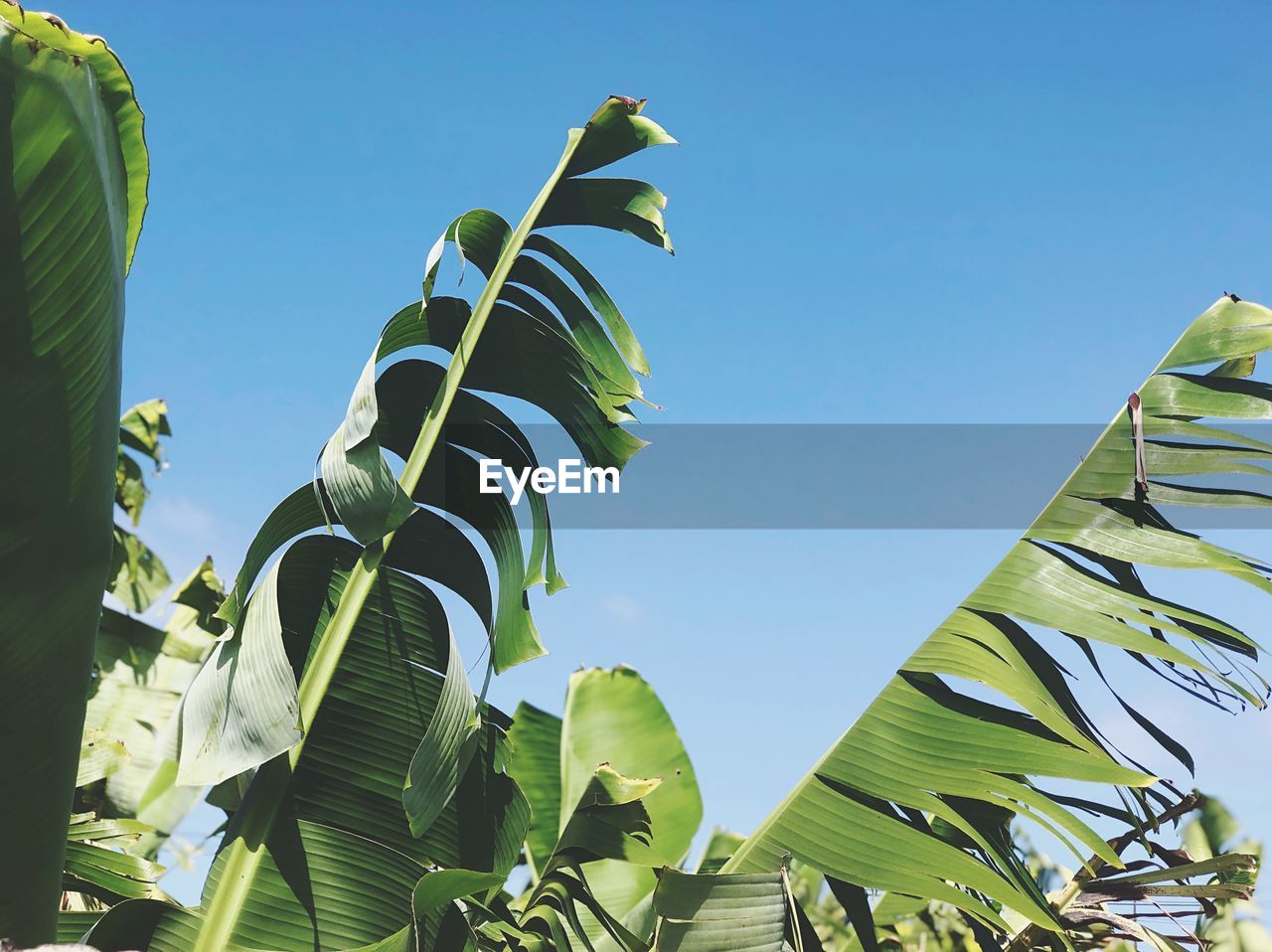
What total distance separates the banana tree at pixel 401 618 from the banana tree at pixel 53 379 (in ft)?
0.97

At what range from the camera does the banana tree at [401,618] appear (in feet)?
6.56

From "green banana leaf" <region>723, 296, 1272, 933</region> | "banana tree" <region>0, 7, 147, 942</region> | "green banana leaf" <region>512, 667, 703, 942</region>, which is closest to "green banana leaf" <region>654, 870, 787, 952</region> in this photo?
"green banana leaf" <region>723, 296, 1272, 933</region>

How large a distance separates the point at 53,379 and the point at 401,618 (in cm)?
103

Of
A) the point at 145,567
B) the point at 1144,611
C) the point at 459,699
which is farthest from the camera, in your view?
the point at 145,567

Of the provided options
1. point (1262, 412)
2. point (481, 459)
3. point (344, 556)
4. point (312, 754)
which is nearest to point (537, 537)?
point (481, 459)

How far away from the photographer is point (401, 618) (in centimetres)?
231

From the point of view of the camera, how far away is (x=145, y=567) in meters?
5.58

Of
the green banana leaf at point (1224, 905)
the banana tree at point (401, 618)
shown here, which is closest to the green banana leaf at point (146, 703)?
the banana tree at point (401, 618)

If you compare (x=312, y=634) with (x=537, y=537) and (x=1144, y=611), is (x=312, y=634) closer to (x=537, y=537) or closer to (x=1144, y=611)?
(x=537, y=537)

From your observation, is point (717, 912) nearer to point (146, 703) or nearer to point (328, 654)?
point (328, 654)

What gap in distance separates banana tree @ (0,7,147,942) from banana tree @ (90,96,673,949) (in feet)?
0.97

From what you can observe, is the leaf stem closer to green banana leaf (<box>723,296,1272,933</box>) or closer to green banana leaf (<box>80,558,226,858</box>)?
green banana leaf (<box>723,296,1272,933</box>)

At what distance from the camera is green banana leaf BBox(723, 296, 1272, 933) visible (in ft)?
7.04

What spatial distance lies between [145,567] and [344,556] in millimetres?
3833
